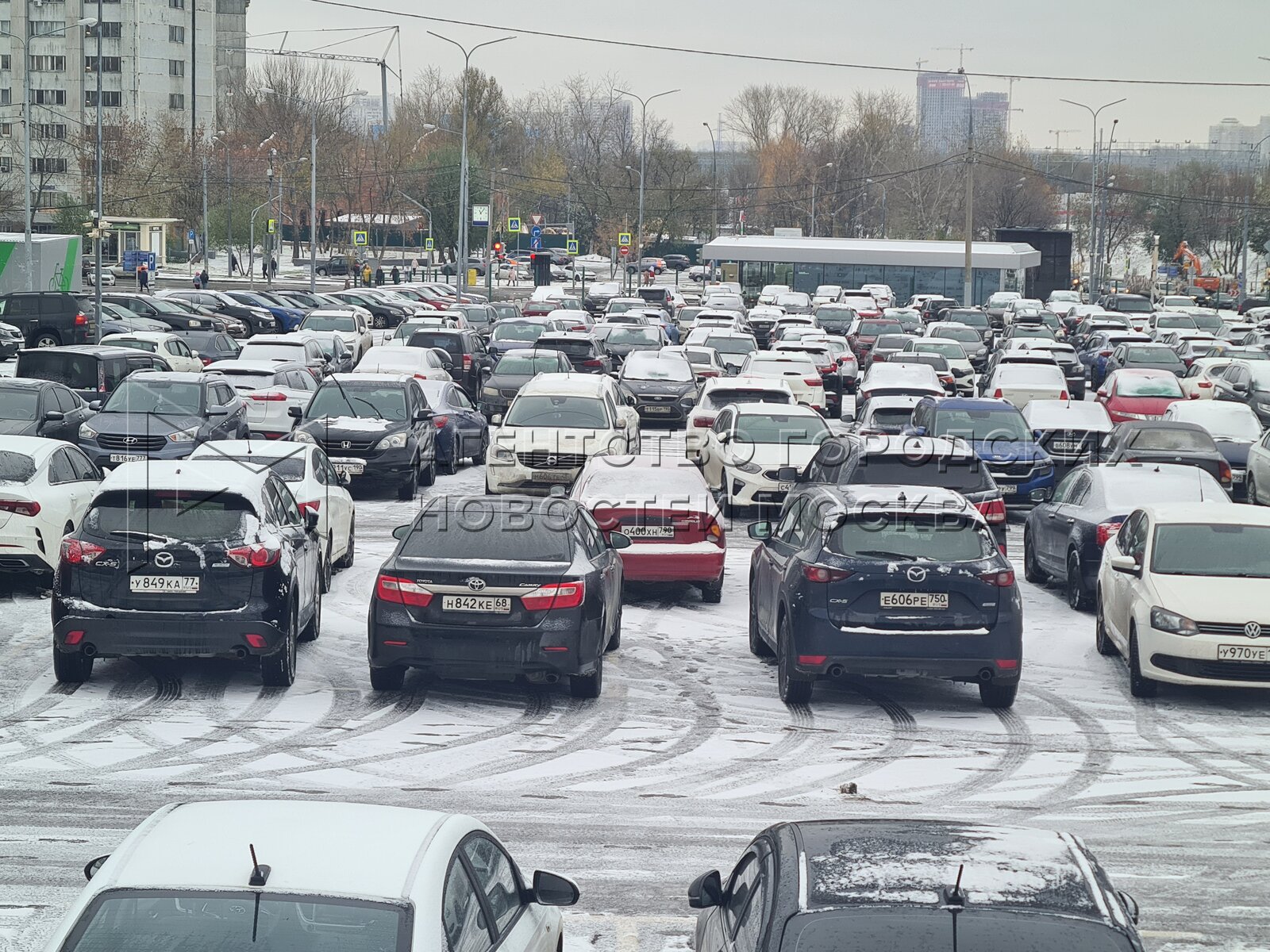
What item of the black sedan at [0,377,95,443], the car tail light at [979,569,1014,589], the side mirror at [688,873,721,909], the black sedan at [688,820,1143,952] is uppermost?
the black sedan at [0,377,95,443]

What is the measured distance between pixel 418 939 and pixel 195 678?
866 centimetres

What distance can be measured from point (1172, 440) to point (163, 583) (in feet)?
50.7

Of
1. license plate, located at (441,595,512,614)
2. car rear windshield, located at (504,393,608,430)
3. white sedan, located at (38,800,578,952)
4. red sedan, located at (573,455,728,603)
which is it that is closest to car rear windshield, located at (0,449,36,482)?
→ red sedan, located at (573,455,728,603)

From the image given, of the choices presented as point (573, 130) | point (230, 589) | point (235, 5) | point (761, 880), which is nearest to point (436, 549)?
point (230, 589)

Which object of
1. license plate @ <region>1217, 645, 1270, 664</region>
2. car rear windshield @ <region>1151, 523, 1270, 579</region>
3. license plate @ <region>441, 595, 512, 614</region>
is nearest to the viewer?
license plate @ <region>441, 595, 512, 614</region>

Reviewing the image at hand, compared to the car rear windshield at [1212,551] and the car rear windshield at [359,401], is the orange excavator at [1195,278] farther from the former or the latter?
the car rear windshield at [1212,551]

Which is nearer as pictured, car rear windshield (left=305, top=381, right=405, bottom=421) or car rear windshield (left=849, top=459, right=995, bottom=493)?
car rear windshield (left=849, top=459, right=995, bottom=493)

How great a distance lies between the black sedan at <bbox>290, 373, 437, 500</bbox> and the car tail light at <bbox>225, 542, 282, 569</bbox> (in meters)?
10.6

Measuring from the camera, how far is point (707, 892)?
18.7 ft

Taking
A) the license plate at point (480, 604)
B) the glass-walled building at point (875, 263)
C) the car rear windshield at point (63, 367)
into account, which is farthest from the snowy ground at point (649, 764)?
the glass-walled building at point (875, 263)

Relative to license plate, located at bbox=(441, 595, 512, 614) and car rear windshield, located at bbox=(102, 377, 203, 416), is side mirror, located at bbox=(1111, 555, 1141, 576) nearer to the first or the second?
license plate, located at bbox=(441, 595, 512, 614)

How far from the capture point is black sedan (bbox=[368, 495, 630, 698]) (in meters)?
11.6

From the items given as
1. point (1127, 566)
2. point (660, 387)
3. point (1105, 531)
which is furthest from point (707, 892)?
point (660, 387)

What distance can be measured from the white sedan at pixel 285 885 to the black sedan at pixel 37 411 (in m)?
17.1
